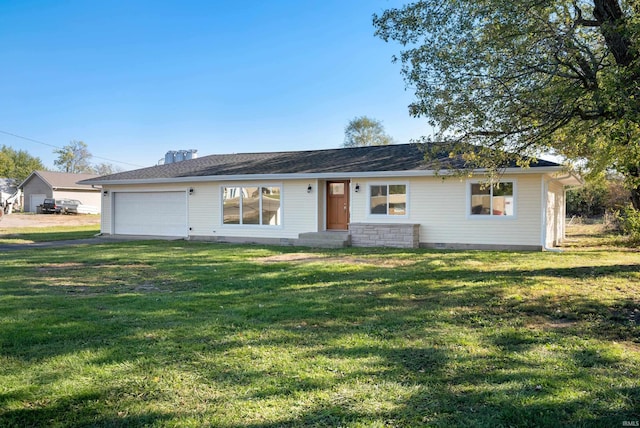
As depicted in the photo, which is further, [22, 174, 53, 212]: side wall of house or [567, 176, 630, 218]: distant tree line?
[22, 174, 53, 212]: side wall of house

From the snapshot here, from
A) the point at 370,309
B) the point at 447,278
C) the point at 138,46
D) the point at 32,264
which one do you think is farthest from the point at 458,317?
the point at 138,46

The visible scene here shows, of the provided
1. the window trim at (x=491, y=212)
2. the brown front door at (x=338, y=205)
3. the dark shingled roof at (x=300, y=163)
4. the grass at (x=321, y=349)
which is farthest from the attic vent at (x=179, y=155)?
the grass at (x=321, y=349)

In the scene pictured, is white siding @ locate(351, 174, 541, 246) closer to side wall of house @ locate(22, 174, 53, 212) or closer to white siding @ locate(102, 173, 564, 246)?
white siding @ locate(102, 173, 564, 246)

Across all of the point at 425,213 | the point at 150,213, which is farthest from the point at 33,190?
the point at 425,213

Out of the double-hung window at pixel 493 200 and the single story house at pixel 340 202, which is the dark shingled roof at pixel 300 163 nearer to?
the single story house at pixel 340 202

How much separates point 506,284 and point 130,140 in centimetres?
4212

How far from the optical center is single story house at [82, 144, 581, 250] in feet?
41.9

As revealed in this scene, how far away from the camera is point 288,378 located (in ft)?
10.8

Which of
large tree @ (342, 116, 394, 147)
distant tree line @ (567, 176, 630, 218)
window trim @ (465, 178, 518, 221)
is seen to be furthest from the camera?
large tree @ (342, 116, 394, 147)

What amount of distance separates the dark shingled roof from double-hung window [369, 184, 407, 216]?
705 millimetres

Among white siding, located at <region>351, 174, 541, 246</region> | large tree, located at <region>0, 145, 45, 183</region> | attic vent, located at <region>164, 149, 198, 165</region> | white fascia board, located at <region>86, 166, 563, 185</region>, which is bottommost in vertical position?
white siding, located at <region>351, 174, 541, 246</region>

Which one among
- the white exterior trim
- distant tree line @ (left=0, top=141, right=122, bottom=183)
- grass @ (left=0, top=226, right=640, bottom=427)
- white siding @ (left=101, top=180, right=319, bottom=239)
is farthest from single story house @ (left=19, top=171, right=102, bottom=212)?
grass @ (left=0, top=226, right=640, bottom=427)

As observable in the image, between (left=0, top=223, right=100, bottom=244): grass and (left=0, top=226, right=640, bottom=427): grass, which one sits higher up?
(left=0, top=223, right=100, bottom=244): grass

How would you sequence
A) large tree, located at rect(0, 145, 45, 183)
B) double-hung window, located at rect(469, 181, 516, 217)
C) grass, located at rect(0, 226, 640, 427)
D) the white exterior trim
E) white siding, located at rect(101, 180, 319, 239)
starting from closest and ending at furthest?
grass, located at rect(0, 226, 640, 427)
double-hung window, located at rect(469, 181, 516, 217)
the white exterior trim
white siding, located at rect(101, 180, 319, 239)
large tree, located at rect(0, 145, 45, 183)
